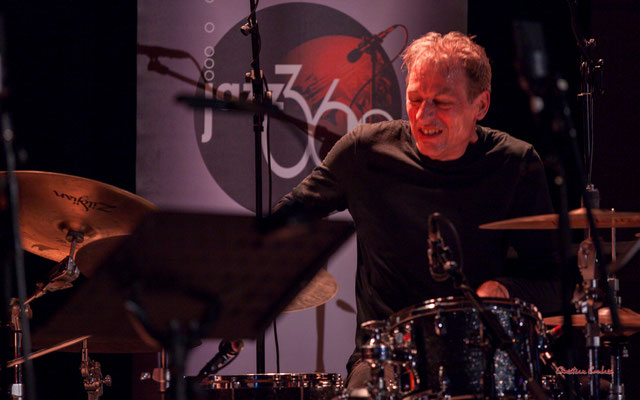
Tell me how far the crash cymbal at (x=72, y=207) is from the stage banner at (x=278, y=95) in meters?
0.95

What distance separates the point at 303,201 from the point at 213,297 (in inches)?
57.4

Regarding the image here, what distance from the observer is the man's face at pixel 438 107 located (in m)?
2.63

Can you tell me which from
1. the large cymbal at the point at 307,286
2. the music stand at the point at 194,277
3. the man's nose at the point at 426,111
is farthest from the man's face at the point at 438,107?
the music stand at the point at 194,277

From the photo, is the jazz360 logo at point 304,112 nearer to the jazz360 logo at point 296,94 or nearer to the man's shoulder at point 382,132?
the jazz360 logo at point 296,94

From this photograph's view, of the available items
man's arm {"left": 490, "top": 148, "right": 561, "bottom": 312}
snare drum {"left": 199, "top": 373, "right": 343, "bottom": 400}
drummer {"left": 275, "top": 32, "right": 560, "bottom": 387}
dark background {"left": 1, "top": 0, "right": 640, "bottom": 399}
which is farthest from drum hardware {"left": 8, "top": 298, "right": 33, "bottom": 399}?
man's arm {"left": 490, "top": 148, "right": 561, "bottom": 312}

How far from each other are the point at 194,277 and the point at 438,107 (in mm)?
1512

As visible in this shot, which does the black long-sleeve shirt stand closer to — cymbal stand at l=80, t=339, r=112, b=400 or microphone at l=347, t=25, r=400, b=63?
microphone at l=347, t=25, r=400, b=63

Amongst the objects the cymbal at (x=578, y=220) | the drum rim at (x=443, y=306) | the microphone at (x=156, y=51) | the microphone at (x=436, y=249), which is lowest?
the drum rim at (x=443, y=306)

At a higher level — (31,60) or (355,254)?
(31,60)

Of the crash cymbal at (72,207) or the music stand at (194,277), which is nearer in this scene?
the music stand at (194,277)

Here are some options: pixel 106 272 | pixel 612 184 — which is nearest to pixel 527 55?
pixel 106 272

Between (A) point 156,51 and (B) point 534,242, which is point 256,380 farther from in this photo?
(A) point 156,51

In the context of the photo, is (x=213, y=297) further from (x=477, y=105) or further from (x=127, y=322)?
(x=477, y=105)

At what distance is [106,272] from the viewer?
A: 1340 millimetres
